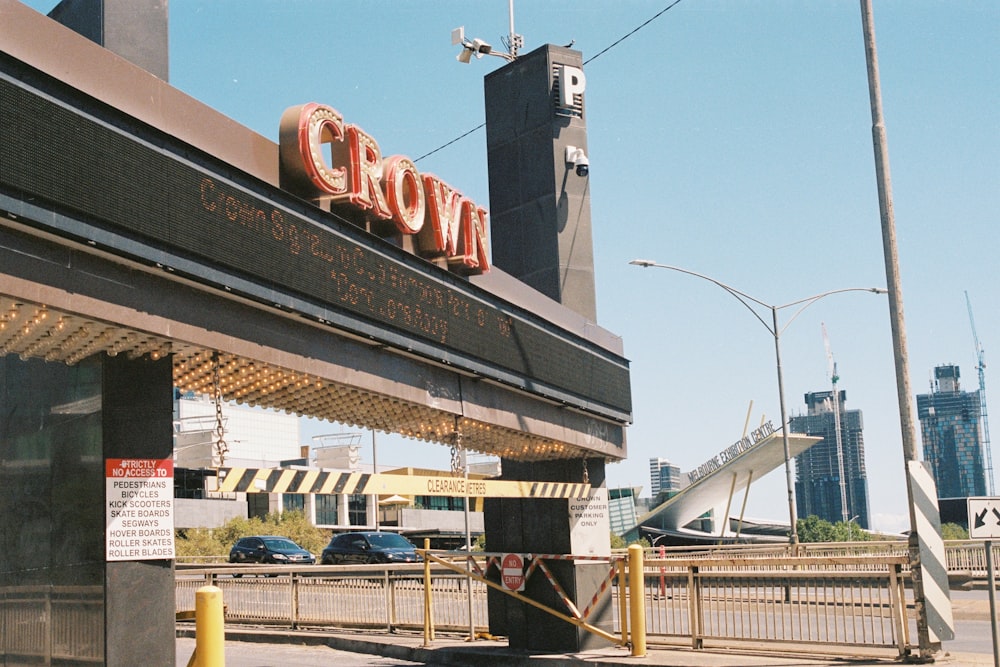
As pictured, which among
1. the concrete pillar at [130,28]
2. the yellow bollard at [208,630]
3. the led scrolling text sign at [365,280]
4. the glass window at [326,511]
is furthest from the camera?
the glass window at [326,511]

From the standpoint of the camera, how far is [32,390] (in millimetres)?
11852

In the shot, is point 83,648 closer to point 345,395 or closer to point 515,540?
point 345,395

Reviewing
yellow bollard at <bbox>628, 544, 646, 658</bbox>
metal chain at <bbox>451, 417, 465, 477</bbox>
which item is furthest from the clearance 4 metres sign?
yellow bollard at <bbox>628, 544, 646, 658</bbox>

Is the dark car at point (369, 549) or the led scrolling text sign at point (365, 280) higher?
the led scrolling text sign at point (365, 280)

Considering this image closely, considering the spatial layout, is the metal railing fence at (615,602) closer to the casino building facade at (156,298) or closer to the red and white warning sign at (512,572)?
the red and white warning sign at (512,572)

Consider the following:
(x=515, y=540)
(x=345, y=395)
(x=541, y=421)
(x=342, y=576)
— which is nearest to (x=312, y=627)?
(x=342, y=576)

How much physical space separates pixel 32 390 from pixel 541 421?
7924 millimetres

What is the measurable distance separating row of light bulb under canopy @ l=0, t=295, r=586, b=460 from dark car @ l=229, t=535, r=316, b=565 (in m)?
28.4

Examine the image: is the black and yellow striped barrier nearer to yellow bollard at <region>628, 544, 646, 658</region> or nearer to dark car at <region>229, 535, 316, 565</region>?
yellow bollard at <region>628, 544, 646, 658</region>

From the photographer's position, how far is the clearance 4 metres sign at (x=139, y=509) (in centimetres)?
1028

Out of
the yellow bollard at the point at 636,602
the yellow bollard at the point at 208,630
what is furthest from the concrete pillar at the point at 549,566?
the yellow bollard at the point at 208,630

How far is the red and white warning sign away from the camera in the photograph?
18.6 m

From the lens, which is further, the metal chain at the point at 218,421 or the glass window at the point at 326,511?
the glass window at the point at 326,511

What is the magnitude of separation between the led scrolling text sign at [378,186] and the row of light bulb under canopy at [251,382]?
82.1 inches
